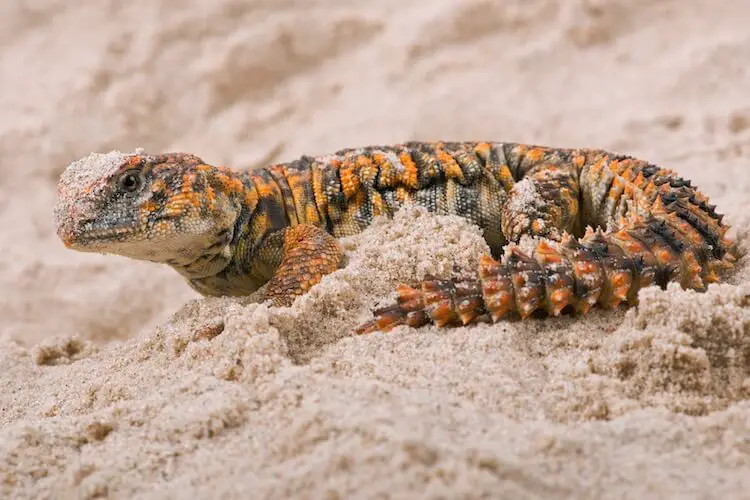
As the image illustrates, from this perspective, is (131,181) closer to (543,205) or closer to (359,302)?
(359,302)

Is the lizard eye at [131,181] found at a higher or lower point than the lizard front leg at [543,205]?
higher

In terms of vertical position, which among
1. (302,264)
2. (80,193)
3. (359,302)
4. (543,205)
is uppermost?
(80,193)

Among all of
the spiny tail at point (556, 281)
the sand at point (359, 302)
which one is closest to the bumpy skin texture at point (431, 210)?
the spiny tail at point (556, 281)

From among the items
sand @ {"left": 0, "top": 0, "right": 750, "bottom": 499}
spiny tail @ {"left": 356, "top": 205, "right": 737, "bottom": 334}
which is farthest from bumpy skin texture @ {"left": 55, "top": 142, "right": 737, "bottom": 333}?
sand @ {"left": 0, "top": 0, "right": 750, "bottom": 499}

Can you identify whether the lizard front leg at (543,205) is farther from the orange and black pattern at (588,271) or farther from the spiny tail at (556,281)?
the spiny tail at (556,281)

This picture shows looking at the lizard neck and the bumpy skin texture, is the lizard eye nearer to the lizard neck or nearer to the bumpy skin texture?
the bumpy skin texture

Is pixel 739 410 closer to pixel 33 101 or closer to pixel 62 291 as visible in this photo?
pixel 62 291

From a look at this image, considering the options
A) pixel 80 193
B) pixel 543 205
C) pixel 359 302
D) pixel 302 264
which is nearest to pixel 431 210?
pixel 543 205
